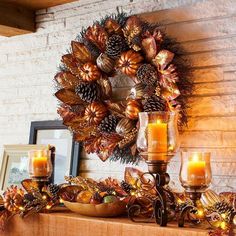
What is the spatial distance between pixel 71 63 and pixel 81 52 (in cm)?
8

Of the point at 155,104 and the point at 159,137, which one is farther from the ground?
the point at 155,104

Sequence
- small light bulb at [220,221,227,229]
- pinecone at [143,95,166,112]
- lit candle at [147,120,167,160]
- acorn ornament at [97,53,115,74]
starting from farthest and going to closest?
acorn ornament at [97,53,115,74], pinecone at [143,95,166,112], lit candle at [147,120,167,160], small light bulb at [220,221,227,229]

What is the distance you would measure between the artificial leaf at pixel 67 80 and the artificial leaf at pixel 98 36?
20cm

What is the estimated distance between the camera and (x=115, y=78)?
268cm

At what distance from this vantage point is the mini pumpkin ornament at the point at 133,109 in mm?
2404

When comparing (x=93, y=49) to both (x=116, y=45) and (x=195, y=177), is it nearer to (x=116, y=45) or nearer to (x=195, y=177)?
(x=116, y=45)

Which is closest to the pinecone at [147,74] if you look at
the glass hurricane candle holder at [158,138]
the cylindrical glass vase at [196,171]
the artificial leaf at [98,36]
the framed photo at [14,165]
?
the artificial leaf at [98,36]

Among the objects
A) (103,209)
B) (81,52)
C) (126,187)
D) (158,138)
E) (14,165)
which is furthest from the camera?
(14,165)

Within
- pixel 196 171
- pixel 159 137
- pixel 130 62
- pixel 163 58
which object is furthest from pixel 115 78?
pixel 196 171

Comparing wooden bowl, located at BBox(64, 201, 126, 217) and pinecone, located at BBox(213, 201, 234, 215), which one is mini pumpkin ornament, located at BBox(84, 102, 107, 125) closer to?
→ wooden bowl, located at BBox(64, 201, 126, 217)

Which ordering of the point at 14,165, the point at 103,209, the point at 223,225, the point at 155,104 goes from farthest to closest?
the point at 14,165 → the point at 155,104 → the point at 103,209 → the point at 223,225

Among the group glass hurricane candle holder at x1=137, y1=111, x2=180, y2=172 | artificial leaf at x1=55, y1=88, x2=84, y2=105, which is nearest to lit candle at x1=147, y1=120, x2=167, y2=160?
glass hurricane candle holder at x1=137, y1=111, x2=180, y2=172

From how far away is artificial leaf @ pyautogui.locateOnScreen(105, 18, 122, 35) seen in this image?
253cm

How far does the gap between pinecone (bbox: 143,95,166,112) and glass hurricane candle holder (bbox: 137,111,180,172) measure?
0.45m
